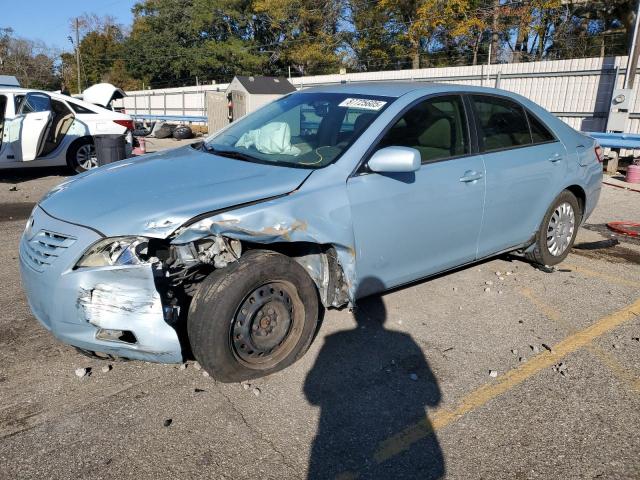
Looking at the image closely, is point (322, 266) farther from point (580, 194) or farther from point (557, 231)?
point (580, 194)

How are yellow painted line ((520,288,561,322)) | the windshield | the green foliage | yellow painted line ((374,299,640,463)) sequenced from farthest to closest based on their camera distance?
the green foliage < yellow painted line ((520,288,561,322)) < the windshield < yellow painted line ((374,299,640,463))

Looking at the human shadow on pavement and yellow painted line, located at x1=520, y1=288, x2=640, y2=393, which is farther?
yellow painted line, located at x1=520, y1=288, x2=640, y2=393

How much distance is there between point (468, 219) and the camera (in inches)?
157

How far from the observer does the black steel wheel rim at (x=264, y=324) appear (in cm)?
297

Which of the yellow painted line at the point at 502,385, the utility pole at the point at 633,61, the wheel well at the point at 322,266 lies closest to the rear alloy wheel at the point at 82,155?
the wheel well at the point at 322,266

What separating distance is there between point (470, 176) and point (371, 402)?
189 centimetres

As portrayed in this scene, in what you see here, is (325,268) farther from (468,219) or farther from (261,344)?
(468,219)

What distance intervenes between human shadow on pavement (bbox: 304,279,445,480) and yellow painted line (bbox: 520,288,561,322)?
49.6 inches

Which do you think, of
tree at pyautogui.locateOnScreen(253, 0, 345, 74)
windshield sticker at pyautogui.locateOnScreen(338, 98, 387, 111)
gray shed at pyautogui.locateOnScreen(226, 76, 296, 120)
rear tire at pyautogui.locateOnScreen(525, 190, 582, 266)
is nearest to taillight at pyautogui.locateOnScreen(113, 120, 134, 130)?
windshield sticker at pyautogui.locateOnScreen(338, 98, 387, 111)

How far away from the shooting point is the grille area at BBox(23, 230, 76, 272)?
2.82 m

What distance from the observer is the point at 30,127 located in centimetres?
936

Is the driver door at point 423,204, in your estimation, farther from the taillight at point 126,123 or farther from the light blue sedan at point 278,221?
the taillight at point 126,123

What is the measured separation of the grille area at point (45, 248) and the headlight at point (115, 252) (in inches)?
5.3

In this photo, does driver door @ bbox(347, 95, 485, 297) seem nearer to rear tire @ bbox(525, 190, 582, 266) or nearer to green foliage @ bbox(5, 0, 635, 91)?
rear tire @ bbox(525, 190, 582, 266)
